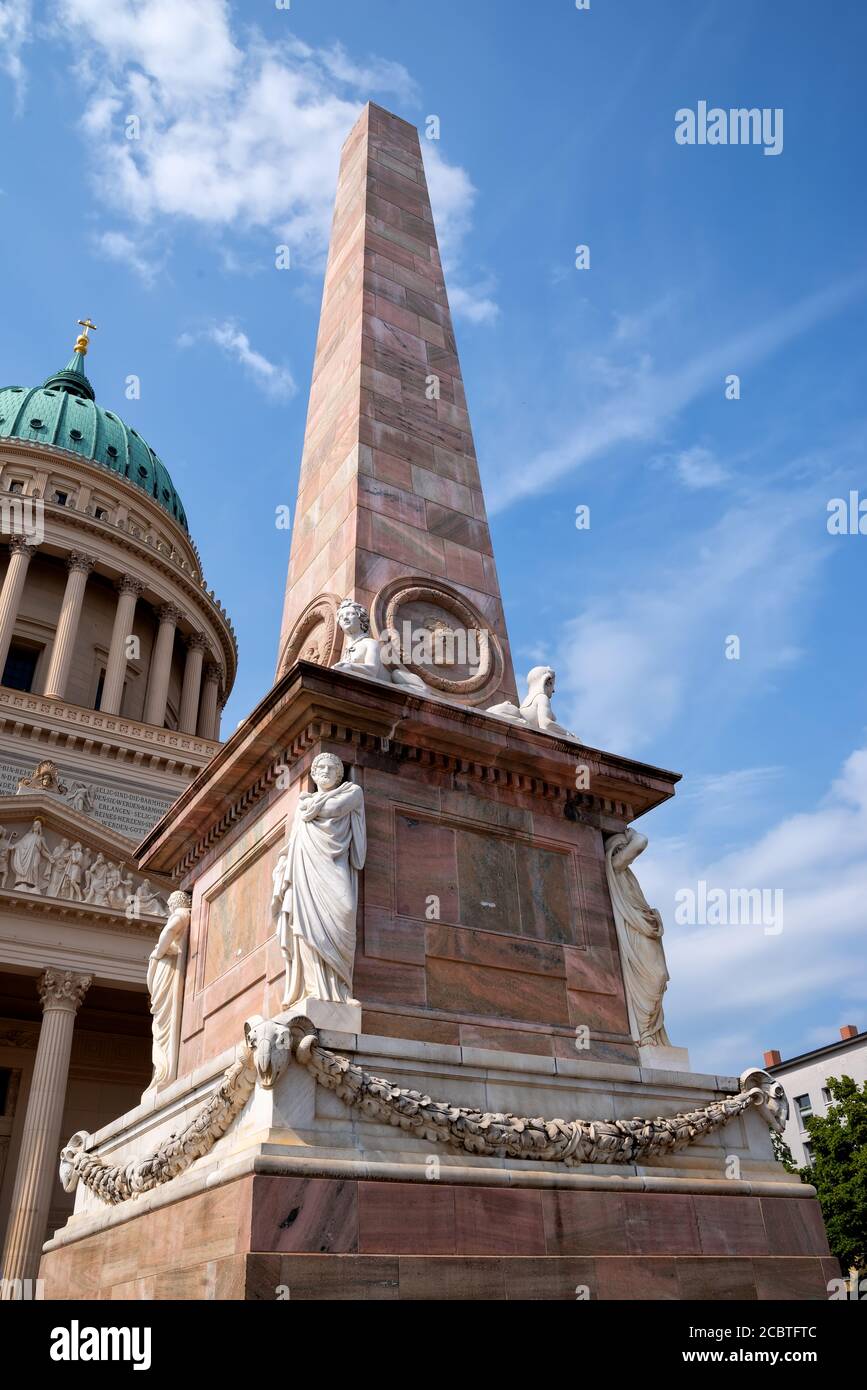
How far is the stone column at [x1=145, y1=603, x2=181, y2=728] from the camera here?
5038 centimetres

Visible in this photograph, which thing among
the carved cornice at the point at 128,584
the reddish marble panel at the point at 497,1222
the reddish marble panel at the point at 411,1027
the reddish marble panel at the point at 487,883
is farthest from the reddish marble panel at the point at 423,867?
the carved cornice at the point at 128,584

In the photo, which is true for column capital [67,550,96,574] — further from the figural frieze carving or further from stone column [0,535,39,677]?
the figural frieze carving

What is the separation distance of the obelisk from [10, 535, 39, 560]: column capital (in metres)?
38.6

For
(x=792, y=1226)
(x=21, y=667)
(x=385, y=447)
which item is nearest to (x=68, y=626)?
(x=21, y=667)

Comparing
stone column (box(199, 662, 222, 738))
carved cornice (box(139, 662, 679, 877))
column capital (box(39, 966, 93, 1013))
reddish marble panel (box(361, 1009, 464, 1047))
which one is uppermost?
stone column (box(199, 662, 222, 738))

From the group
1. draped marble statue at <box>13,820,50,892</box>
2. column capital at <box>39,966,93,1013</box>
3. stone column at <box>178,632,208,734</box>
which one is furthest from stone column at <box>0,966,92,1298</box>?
stone column at <box>178,632,208,734</box>

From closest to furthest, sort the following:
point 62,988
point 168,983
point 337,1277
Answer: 1. point 337,1277
2. point 168,983
3. point 62,988

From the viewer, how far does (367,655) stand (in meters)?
9.52

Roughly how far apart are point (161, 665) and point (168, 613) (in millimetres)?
3613

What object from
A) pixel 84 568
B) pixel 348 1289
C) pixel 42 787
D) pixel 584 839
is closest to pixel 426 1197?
pixel 348 1289

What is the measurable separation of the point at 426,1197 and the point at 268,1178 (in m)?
1.11

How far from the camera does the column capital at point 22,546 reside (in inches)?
1972

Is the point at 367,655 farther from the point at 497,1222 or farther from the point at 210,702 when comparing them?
the point at 210,702

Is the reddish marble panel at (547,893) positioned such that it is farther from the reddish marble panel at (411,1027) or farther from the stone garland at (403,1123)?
the stone garland at (403,1123)
